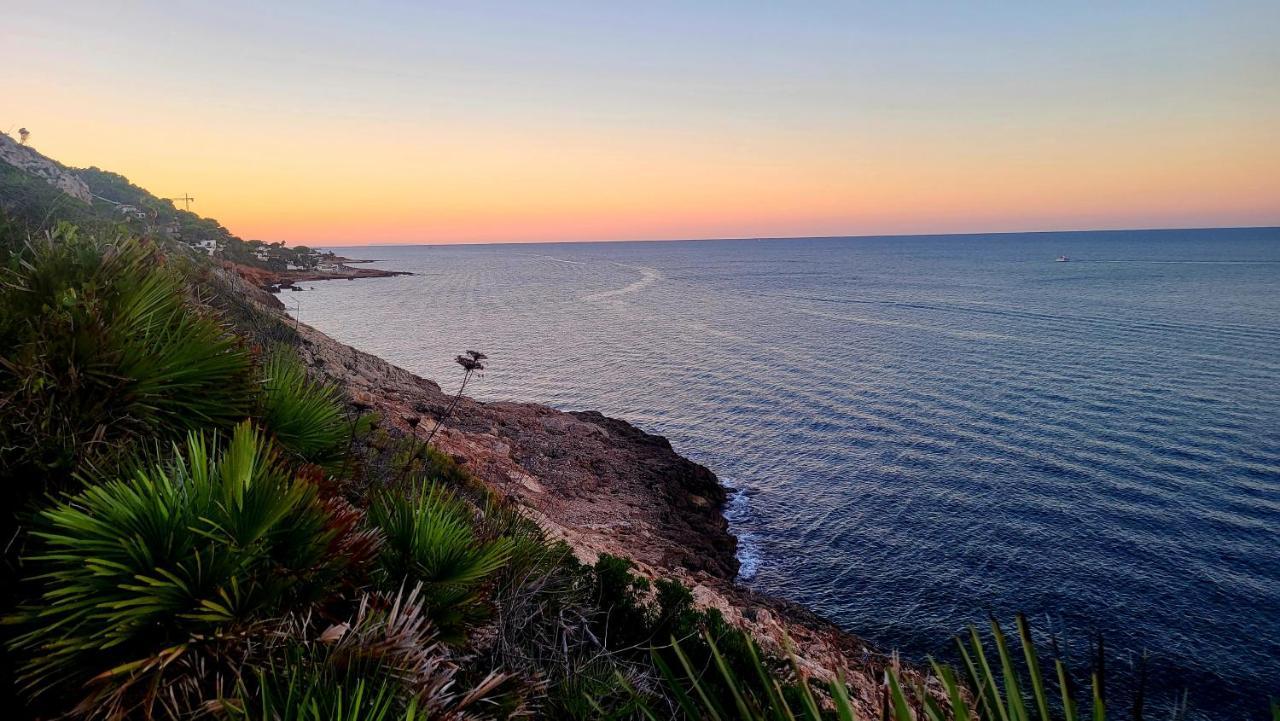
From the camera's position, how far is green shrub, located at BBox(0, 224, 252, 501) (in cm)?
372

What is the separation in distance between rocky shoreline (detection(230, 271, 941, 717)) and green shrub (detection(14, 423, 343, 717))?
348 inches

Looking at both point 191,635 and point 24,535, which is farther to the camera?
point 24,535

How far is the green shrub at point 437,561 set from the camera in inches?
156

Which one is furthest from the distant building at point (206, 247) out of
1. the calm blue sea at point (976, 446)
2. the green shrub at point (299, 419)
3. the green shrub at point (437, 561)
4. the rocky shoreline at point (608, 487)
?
the green shrub at point (437, 561)

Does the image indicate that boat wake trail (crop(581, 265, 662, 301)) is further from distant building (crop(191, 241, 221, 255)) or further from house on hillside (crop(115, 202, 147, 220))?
house on hillside (crop(115, 202, 147, 220))

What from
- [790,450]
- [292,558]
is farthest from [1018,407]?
[292,558]

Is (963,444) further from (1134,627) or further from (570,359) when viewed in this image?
(570,359)

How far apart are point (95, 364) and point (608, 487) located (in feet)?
65.5

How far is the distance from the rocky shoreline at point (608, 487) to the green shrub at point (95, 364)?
24.6ft

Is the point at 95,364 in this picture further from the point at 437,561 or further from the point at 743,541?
the point at 743,541

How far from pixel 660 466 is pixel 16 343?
73.9ft

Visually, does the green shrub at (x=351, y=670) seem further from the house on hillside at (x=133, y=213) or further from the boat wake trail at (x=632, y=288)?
the boat wake trail at (x=632, y=288)

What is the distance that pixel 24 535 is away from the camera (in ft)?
11.3

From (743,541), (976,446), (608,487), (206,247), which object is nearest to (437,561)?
(743,541)
